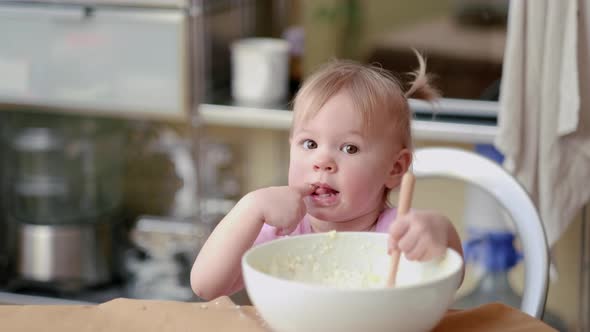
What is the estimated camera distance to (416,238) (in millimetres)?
807

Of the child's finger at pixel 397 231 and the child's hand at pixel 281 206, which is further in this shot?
the child's hand at pixel 281 206

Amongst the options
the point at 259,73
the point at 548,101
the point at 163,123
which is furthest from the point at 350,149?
Answer: the point at 163,123

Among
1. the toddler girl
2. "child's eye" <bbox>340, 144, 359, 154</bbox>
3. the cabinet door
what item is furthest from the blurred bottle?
"child's eye" <bbox>340, 144, 359, 154</bbox>

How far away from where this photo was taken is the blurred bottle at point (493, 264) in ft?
7.13

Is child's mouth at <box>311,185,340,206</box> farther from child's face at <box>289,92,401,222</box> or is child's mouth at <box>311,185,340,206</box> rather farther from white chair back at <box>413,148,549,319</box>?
white chair back at <box>413,148,549,319</box>

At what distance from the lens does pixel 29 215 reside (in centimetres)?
250

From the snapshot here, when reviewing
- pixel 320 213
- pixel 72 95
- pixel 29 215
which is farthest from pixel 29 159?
pixel 320 213

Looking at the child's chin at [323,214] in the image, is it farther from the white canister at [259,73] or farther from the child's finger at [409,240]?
the white canister at [259,73]

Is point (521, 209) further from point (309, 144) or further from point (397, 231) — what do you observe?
point (397, 231)

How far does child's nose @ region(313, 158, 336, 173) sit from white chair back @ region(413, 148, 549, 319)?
1.47 ft

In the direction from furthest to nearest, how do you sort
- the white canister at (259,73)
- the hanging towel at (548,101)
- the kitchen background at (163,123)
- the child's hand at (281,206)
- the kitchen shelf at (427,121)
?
the white canister at (259,73)
the kitchen background at (163,123)
the kitchen shelf at (427,121)
the hanging towel at (548,101)
the child's hand at (281,206)

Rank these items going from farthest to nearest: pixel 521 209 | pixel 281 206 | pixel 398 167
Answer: pixel 521 209
pixel 398 167
pixel 281 206

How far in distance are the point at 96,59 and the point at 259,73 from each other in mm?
378

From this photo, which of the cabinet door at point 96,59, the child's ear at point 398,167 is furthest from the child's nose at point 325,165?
the cabinet door at point 96,59
